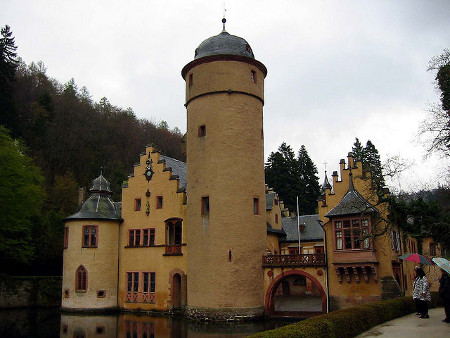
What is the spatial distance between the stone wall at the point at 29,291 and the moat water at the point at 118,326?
4.58m

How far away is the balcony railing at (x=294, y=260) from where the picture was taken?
23344 millimetres

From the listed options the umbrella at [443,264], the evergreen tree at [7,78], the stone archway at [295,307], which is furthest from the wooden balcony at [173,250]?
the evergreen tree at [7,78]

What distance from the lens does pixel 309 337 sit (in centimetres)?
1119

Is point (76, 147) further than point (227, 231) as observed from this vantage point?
Yes

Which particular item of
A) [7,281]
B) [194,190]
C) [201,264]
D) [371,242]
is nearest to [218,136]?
[194,190]

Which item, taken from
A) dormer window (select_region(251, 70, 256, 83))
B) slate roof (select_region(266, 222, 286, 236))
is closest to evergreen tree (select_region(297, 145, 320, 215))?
slate roof (select_region(266, 222, 286, 236))

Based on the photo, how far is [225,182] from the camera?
24.7m

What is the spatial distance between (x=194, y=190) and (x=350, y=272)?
→ 9615mm

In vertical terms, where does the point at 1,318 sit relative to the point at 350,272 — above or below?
below

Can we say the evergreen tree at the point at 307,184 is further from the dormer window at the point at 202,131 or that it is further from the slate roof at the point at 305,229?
the dormer window at the point at 202,131

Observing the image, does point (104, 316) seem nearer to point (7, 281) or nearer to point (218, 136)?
point (7, 281)

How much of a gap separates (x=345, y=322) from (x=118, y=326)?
45.6 feet

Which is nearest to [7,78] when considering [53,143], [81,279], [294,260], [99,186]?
[53,143]

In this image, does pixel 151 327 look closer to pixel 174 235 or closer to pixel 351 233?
pixel 174 235
